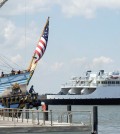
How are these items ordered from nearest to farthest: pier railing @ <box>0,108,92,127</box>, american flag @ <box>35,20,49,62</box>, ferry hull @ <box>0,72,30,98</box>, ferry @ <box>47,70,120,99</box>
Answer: pier railing @ <box>0,108,92,127</box>, ferry hull @ <box>0,72,30,98</box>, american flag @ <box>35,20,49,62</box>, ferry @ <box>47,70,120,99</box>

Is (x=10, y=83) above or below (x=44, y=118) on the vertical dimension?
above

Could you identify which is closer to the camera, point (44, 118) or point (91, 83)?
point (44, 118)

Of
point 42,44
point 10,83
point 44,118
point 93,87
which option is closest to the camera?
point 44,118

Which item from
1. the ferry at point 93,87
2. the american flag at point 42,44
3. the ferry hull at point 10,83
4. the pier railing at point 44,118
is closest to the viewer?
the pier railing at point 44,118

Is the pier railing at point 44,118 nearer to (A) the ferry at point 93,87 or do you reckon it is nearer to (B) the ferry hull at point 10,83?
(B) the ferry hull at point 10,83

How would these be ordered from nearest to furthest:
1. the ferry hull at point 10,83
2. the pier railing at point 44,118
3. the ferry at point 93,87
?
the pier railing at point 44,118 < the ferry hull at point 10,83 < the ferry at point 93,87

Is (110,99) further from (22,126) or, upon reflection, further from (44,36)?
(22,126)

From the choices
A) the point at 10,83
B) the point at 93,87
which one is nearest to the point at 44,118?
the point at 10,83

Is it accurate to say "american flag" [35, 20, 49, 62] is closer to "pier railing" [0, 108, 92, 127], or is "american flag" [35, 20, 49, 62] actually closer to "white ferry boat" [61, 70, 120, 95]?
"pier railing" [0, 108, 92, 127]

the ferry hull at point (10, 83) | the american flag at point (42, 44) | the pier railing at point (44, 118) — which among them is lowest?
the pier railing at point (44, 118)

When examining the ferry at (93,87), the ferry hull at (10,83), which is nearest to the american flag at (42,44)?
the ferry hull at (10,83)

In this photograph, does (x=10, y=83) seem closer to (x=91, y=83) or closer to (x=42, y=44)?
(x=42, y=44)

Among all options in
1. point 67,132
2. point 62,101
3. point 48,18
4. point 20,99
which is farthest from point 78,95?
point 67,132

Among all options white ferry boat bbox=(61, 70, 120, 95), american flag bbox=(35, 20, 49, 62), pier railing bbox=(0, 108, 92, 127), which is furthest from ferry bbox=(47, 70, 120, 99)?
pier railing bbox=(0, 108, 92, 127)
